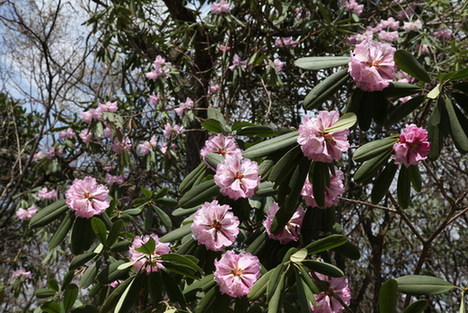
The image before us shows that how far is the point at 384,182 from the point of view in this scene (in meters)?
1.09

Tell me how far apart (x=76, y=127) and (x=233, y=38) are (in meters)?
1.67

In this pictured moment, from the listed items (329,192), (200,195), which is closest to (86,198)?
(200,195)

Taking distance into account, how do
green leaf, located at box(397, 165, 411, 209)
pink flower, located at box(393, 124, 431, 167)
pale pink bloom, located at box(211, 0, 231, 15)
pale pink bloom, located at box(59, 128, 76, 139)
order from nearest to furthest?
pink flower, located at box(393, 124, 431, 167) → green leaf, located at box(397, 165, 411, 209) → pale pink bloom, located at box(211, 0, 231, 15) → pale pink bloom, located at box(59, 128, 76, 139)

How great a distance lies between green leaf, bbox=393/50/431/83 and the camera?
995mm

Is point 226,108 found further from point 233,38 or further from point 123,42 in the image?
point 123,42

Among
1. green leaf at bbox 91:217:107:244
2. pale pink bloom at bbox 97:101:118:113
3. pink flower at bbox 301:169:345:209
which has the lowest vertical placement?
pink flower at bbox 301:169:345:209

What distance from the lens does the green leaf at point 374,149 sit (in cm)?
101

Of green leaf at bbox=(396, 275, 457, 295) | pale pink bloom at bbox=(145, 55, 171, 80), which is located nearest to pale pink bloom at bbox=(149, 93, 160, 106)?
pale pink bloom at bbox=(145, 55, 171, 80)

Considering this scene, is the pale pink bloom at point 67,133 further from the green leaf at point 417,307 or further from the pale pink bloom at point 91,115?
the green leaf at point 417,307

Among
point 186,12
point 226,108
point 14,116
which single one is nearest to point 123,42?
point 186,12

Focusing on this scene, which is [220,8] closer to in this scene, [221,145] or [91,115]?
[91,115]

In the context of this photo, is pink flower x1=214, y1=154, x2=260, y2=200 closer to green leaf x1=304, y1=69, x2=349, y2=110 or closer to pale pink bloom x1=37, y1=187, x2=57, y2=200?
green leaf x1=304, y1=69, x2=349, y2=110

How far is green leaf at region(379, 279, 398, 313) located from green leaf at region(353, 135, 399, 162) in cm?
28

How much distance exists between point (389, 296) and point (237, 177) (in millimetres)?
458
